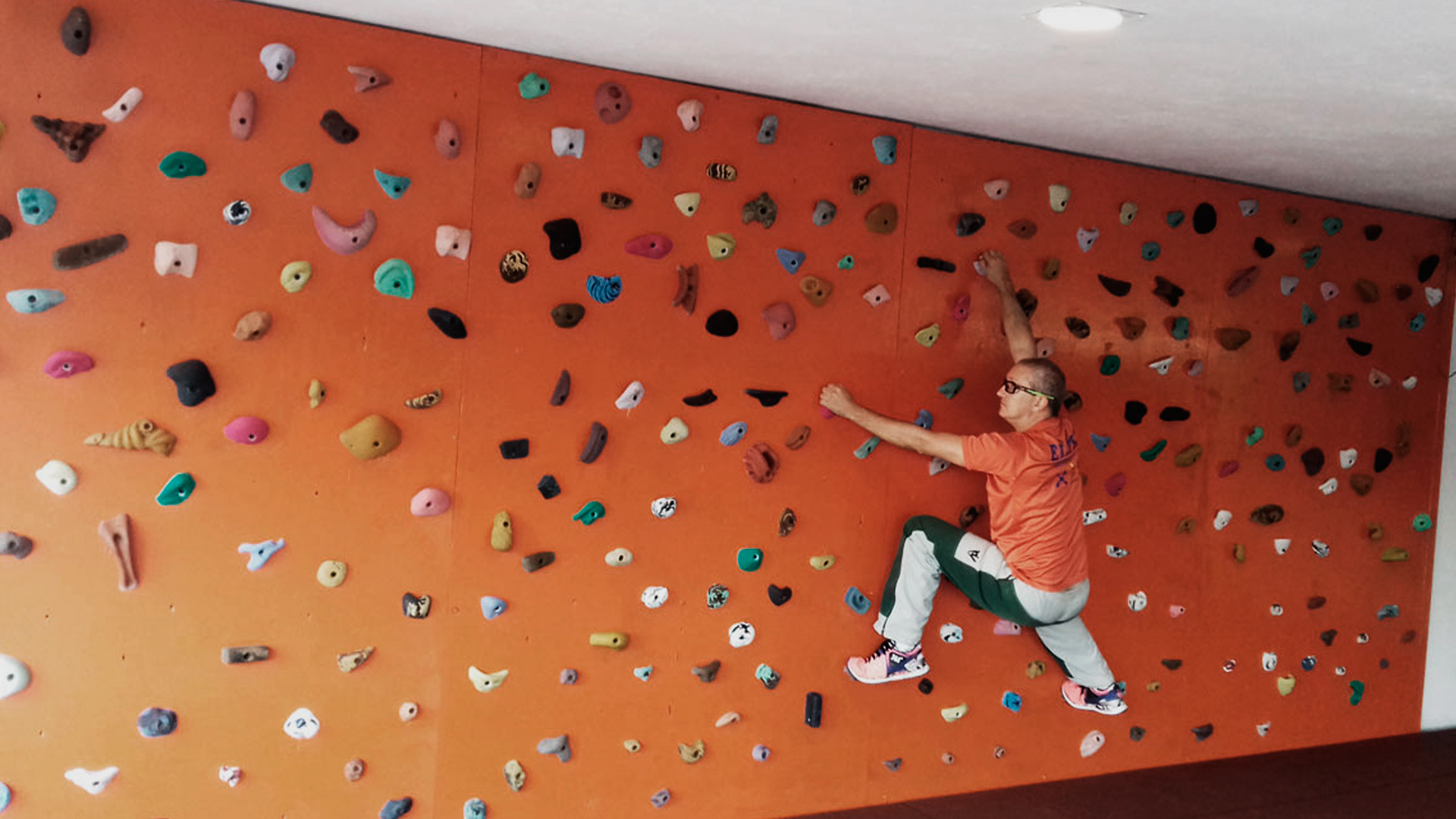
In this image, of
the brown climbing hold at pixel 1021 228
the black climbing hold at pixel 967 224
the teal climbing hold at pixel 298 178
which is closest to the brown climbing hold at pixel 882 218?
the black climbing hold at pixel 967 224

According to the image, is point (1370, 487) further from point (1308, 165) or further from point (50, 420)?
point (50, 420)

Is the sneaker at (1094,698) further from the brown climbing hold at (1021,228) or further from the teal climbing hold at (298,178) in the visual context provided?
the teal climbing hold at (298,178)

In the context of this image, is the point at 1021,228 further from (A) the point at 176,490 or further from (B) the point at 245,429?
(A) the point at 176,490

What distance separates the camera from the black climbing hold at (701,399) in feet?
12.0

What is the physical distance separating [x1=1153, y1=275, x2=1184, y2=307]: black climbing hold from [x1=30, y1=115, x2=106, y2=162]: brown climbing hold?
3.60m

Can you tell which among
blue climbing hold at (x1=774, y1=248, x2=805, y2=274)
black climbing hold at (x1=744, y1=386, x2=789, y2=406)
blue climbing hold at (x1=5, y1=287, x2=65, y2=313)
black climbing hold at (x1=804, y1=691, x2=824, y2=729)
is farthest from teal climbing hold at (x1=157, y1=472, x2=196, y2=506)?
black climbing hold at (x1=804, y1=691, x2=824, y2=729)

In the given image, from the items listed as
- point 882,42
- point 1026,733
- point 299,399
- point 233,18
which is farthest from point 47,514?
point 1026,733

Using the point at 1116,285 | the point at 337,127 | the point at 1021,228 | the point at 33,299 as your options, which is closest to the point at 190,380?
the point at 33,299

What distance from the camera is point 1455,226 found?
5301 mm

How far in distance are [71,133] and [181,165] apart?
0.25 m

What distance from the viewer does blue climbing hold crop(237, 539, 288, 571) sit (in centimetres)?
309

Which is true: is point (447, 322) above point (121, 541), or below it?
above

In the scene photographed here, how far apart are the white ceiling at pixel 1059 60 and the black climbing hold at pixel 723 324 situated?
2.29 feet

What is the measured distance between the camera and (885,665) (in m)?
4.02
